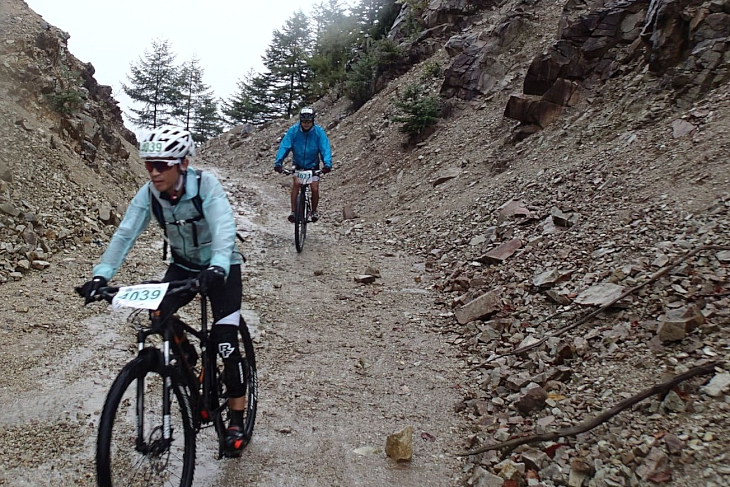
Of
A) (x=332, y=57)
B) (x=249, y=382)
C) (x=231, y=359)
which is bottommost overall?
(x=249, y=382)

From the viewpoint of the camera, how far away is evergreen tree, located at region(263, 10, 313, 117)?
3922cm

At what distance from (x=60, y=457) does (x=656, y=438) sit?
12.1 feet

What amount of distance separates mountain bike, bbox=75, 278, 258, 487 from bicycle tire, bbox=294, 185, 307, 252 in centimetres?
602

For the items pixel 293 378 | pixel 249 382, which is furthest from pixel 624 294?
pixel 249 382

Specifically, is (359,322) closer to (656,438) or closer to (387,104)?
(656,438)

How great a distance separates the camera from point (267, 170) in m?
22.2

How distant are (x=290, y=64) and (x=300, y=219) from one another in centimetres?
3282

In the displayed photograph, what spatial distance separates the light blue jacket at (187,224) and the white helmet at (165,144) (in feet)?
0.47

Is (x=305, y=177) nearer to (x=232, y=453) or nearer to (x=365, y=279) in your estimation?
(x=365, y=279)

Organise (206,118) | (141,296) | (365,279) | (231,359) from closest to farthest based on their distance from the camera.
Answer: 1. (141,296)
2. (231,359)
3. (365,279)
4. (206,118)

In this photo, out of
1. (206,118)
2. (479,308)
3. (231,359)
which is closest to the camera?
(231,359)

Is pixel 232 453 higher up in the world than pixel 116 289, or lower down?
lower down

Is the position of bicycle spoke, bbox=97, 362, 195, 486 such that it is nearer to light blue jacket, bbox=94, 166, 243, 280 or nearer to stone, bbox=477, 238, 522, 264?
light blue jacket, bbox=94, 166, 243, 280

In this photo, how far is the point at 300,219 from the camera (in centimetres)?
922
